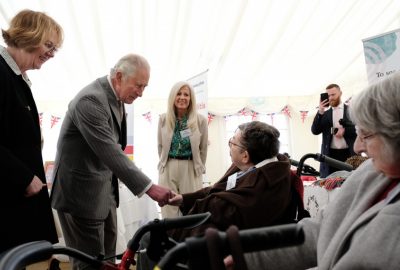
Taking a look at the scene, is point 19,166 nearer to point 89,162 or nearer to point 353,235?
point 89,162

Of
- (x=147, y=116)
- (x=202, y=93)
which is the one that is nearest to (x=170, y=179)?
(x=202, y=93)

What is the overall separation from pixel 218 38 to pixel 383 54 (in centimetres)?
326

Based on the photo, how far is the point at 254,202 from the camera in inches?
52.6

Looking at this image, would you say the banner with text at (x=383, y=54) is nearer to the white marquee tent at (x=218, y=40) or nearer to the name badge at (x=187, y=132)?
the name badge at (x=187, y=132)

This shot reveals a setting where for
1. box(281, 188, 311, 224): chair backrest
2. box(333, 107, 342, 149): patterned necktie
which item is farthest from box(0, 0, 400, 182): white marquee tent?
box(281, 188, 311, 224): chair backrest

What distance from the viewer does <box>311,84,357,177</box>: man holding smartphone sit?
3094mm

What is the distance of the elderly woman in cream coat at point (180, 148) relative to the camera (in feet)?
9.36

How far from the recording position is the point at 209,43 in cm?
556

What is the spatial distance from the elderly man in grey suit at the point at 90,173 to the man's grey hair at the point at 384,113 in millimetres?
951

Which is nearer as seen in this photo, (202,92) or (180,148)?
(180,148)

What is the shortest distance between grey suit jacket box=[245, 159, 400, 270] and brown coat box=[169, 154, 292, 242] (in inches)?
14.1

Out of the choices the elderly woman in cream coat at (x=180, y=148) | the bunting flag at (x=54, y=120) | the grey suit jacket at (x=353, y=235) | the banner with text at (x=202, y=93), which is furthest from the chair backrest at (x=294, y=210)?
the bunting flag at (x=54, y=120)

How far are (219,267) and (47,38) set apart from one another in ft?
4.26

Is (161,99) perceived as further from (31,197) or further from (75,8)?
(31,197)
